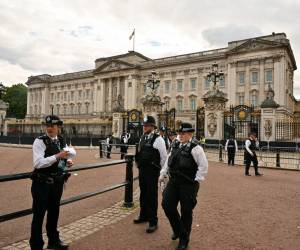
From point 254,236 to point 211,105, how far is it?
18809 mm

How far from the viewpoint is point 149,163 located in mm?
5855

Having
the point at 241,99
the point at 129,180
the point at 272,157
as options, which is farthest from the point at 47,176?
the point at 241,99

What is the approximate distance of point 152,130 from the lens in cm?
600

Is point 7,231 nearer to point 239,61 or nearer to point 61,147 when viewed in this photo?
point 61,147

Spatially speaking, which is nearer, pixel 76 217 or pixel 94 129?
pixel 76 217

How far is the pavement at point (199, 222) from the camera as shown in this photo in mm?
4920

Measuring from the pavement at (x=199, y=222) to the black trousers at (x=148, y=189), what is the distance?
32 cm

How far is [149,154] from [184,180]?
4.15 feet

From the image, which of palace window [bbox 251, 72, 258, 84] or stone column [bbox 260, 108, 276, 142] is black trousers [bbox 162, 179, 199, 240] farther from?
palace window [bbox 251, 72, 258, 84]

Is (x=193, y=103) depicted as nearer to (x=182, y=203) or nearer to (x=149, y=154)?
(x=149, y=154)

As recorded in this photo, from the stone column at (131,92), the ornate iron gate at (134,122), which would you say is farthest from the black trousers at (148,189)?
the stone column at (131,92)

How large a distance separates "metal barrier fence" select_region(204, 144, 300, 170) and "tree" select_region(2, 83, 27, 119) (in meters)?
95.1

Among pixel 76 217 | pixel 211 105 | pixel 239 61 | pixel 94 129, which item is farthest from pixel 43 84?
pixel 76 217

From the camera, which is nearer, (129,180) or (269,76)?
(129,180)
